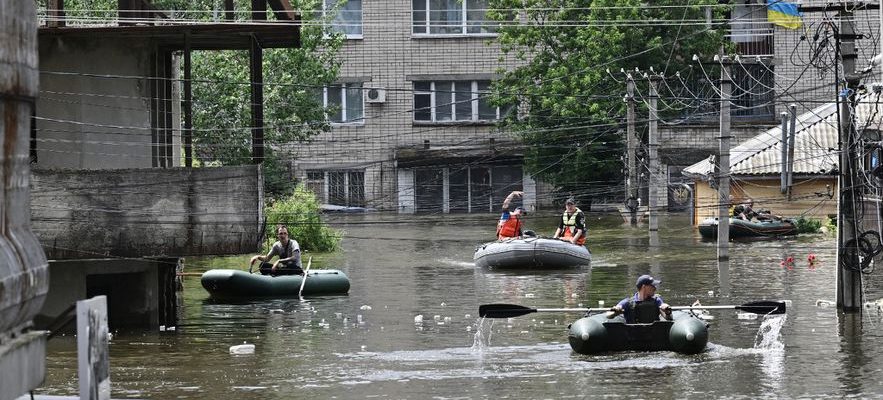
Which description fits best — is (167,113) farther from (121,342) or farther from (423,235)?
(423,235)

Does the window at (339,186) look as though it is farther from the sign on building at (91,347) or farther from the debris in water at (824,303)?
the sign on building at (91,347)

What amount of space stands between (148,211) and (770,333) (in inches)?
437

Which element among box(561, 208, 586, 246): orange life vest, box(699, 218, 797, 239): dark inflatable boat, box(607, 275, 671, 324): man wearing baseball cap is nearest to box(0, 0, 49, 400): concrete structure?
box(607, 275, 671, 324): man wearing baseball cap

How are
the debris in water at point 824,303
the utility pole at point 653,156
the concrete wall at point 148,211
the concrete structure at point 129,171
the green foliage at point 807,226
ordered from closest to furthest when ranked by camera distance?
1. the concrete wall at point 148,211
2. the concrete structure at point 129,171
3. the debris in water at point 824,303
4. the utility pole at point 653,156
5. the green foliage at point 807,226

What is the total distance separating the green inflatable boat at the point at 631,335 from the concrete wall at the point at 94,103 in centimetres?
944

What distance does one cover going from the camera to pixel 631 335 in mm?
24531

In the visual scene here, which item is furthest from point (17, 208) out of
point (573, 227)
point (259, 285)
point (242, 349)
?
point (573, 227)

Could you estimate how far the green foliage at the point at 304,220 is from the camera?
45.6 meters

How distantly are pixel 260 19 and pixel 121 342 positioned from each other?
312 inches

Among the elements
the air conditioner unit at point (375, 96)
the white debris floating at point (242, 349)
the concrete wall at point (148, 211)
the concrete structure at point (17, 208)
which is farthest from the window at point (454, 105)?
the concrete structure at point (17, 208)

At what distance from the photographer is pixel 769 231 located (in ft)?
164

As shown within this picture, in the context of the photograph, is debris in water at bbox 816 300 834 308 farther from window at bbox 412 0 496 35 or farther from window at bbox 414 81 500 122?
→ window at bbox 412 0 496 35

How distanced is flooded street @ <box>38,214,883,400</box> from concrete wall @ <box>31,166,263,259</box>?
1.77 metres

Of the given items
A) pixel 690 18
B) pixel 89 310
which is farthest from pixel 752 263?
pixel 89 310
